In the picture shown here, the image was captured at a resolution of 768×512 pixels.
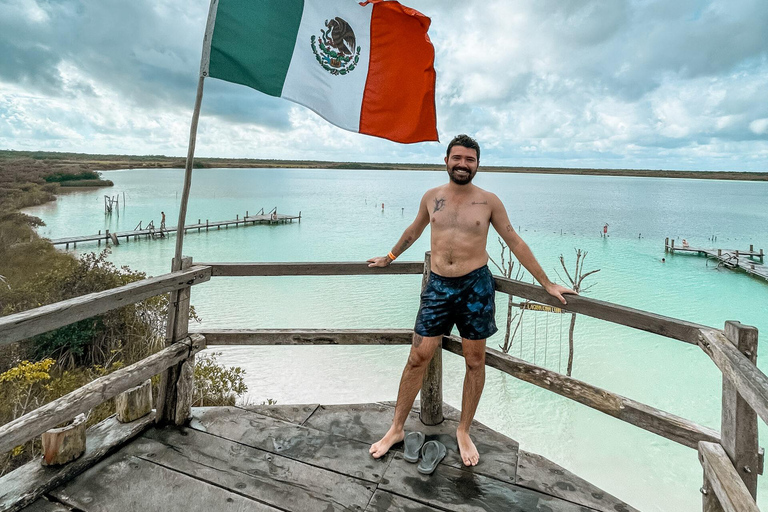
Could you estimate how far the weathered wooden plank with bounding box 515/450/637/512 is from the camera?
7.82 ft

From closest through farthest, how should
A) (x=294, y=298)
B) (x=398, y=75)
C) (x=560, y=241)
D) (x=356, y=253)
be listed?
(x=398, y=75), (x=294, y=298), (x=356, y=253), (x=560, y=241)

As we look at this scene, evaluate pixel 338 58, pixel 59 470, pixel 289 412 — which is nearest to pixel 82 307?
pixel 59 470

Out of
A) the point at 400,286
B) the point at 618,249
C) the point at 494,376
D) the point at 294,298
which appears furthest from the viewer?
the point at 618,249

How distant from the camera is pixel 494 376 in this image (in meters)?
13.8

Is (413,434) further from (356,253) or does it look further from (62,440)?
(356,253)

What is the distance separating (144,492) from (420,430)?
67.4 inches

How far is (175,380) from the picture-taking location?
9.75 feet

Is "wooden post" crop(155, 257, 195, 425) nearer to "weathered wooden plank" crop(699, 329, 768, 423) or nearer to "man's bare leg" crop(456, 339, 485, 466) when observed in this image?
"man's bare leg" crop(456, 339, 485, 466)

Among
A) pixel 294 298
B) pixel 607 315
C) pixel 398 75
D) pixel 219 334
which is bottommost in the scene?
pixel 294 298

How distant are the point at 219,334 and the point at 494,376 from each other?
1210 centimetres

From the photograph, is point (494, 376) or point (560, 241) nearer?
point (494, 376)

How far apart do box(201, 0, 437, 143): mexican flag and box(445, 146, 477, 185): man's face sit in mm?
893

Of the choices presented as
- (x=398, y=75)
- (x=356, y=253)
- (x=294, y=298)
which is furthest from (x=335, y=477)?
(x=356, y=253)

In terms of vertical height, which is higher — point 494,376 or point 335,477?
point 335,477
